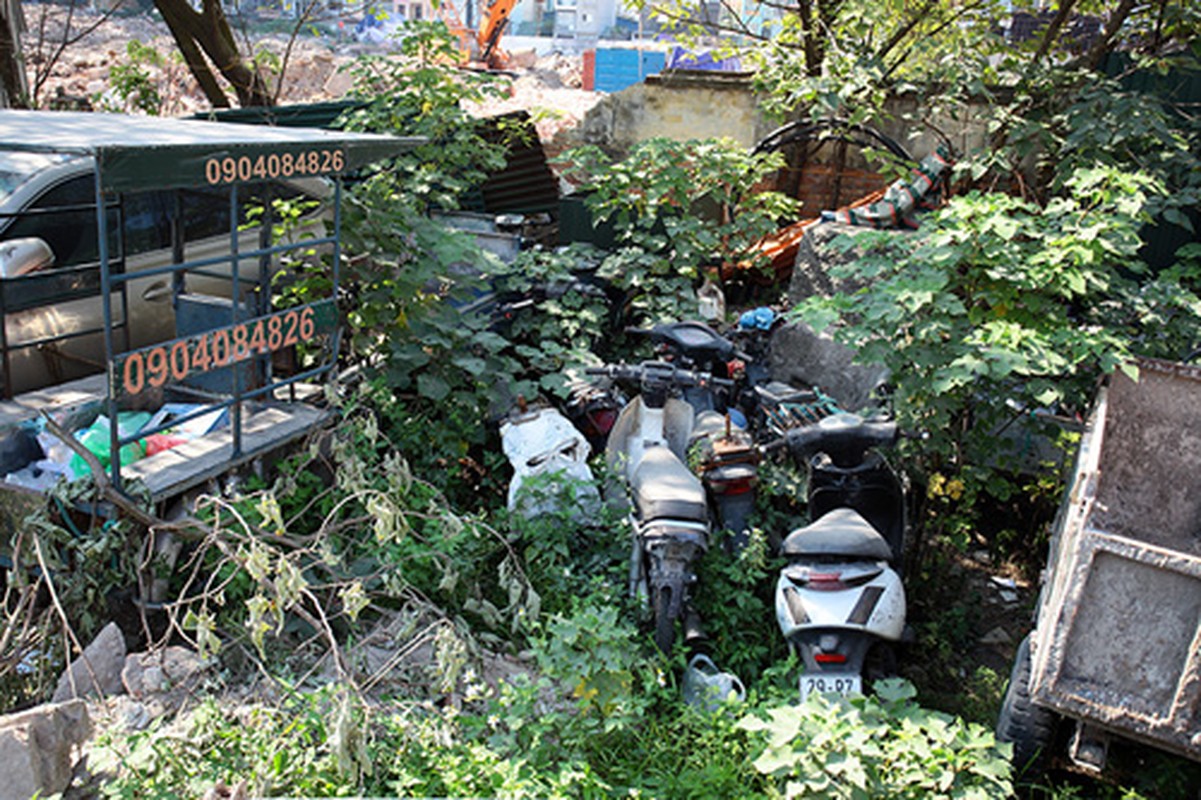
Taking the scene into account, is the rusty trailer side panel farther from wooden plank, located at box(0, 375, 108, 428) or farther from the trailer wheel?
wooden plank, located at box(0, 375, 108, 428)

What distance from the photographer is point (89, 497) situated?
4.10m

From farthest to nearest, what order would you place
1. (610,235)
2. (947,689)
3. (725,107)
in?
(725,107) → (610,235) → (947,689)

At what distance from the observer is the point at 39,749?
128 inches

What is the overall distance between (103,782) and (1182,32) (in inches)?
332

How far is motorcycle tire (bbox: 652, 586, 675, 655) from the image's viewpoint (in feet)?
14.2

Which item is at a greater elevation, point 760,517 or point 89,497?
point 89,497

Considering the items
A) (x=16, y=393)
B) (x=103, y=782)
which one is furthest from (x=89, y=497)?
(x=16, y=393)

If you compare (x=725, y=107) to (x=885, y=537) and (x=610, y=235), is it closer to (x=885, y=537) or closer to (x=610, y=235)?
(x=610, y=235)

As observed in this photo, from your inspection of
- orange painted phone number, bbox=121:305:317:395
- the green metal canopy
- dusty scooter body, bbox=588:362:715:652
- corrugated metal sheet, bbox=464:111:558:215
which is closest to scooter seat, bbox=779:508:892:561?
dusty scooter body, bbox=588:362:715:652

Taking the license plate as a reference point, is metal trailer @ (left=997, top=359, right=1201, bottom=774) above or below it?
above

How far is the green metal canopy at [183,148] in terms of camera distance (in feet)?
12.5

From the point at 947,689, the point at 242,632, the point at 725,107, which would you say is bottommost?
the point at 947,689

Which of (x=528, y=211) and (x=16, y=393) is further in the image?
(x=528, y=211)

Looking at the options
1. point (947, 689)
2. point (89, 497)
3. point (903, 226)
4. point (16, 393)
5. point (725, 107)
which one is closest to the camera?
point (89, 497)
